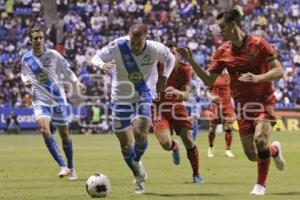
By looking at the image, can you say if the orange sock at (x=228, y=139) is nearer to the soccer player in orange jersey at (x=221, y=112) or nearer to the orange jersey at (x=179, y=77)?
the soccer player in orange jersey at (x=221, y=112)

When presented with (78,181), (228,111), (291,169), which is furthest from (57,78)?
(228,111)

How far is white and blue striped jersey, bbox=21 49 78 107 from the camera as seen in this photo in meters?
15.5

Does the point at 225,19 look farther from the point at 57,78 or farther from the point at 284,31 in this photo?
the point at 284,31

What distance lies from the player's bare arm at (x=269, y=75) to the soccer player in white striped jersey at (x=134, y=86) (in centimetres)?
169

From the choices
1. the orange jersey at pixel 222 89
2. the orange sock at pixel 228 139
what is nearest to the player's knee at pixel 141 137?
the orange sock at pixel 228 139

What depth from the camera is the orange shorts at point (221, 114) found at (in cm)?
2173

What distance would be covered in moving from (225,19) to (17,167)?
8.23 m

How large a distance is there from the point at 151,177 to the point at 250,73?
4.67 metres

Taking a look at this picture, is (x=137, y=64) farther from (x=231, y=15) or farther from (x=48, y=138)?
(x=48, y=138)

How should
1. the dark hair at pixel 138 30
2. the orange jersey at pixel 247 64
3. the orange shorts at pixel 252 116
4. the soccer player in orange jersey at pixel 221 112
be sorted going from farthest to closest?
the soccer player in orange jersey at pixel 221 112 < the orange shorts at pixel 252 116 < the orange jersey at pixel 247 64 < the dark hair at pixel 138 30

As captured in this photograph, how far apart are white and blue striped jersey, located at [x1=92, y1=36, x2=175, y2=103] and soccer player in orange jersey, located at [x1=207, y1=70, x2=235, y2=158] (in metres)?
9.30

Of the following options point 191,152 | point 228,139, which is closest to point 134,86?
point 191,152

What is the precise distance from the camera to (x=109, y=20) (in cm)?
4631

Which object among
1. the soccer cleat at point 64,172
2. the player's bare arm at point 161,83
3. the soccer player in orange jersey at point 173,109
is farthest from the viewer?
the soccer cleat at point 64,172
